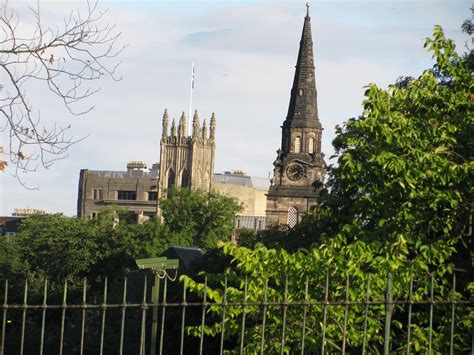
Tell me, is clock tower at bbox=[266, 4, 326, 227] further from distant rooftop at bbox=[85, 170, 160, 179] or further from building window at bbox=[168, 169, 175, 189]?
distant rooftop at bbox=[85, 170, 160, 179]

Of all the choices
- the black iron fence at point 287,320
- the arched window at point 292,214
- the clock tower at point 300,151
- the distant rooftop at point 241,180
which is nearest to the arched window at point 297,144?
the clock tower at point 300,151

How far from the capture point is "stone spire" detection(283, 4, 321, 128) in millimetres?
93125

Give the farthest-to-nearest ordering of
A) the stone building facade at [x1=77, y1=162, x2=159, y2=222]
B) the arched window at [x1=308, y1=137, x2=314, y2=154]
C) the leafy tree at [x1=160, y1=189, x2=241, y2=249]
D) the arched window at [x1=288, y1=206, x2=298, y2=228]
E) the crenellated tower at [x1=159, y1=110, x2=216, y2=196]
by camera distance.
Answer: the stone building facade at [x1=77, y1=162, x2=159, y2=222] < the crenellated tower at [x1=159, y1=110, x2=216, y2=196] < the arched window at [x1=308, y1=137, x2=314, y2=154] < the leafy tree at [x1=160, y1=189, x2=241, y2=249] < the arched window at [x1=288, y1=206, x2=298, y2=228]

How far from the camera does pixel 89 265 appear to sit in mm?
73500

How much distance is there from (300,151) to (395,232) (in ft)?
257

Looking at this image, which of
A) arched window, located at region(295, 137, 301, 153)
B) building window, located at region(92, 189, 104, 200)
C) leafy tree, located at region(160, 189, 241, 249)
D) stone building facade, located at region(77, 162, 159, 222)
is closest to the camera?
leafy tree, located at region(160, 189, 241, 249)

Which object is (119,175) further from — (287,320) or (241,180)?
(287,320)

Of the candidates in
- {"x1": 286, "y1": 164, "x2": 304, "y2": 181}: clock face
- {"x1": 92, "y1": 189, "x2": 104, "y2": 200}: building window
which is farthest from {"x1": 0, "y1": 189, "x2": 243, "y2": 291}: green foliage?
{"x1": 92, "y1": 189, "x2": 104, "y2": 200}: building window

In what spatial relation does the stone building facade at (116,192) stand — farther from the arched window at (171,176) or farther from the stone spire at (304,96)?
the stone spire at (304,96)

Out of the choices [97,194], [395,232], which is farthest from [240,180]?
[395,232]

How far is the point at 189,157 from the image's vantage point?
524 ft

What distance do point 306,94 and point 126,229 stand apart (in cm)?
2043

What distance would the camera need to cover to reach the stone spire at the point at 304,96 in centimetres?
9312

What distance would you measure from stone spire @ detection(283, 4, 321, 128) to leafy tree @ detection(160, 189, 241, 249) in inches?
326
